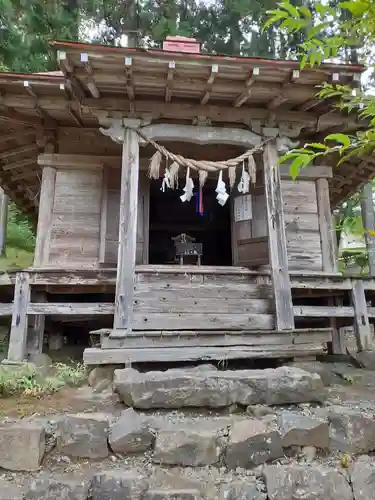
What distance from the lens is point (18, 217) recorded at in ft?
61.5

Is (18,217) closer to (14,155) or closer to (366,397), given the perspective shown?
(14,155)

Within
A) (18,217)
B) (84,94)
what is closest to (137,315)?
(84,94)

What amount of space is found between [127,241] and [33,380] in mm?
2208

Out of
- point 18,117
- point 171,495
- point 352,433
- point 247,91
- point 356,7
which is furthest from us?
point 18,117

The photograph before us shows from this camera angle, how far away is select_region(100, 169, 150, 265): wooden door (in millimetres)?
7323

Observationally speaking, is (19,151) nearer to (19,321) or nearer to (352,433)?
(19,321)

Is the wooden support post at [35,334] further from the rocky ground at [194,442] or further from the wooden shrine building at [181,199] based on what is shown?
the rocky ground at [194,442]

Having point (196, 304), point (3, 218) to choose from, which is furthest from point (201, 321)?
point (3, 218)

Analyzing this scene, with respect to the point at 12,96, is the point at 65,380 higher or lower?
lower

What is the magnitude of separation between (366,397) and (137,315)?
3138 millimetres

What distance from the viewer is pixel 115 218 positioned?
7496 mm

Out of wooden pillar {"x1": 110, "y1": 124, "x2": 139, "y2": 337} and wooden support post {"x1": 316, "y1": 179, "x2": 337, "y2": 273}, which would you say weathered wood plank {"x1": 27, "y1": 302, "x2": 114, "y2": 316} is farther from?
wooden support post {"x1": 316, "y1": 179, "x2": 337, "y2": 273}

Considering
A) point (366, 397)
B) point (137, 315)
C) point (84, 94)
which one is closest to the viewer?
point (366, 397)

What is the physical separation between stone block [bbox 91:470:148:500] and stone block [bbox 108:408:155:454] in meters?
0.34
